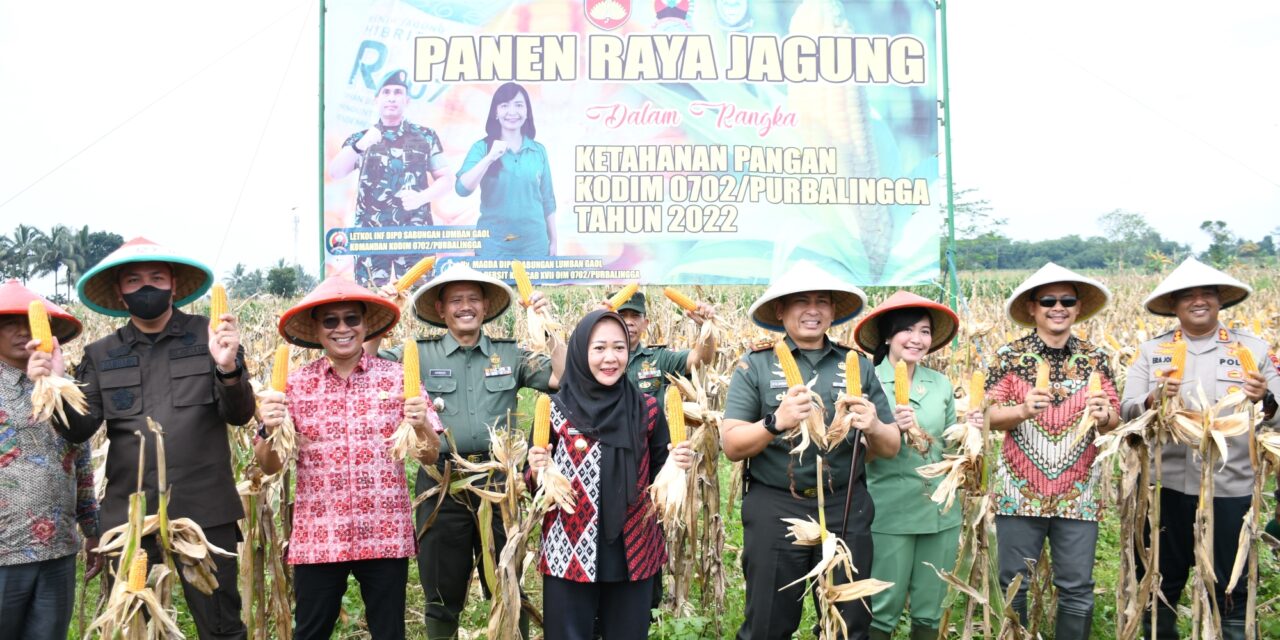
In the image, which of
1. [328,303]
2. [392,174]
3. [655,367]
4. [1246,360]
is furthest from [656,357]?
[392,174]

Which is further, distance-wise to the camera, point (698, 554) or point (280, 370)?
point (698, 554)

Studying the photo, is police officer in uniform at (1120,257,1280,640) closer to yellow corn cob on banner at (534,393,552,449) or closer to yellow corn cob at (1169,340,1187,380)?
yellow corn cob at (1169,340,1187,380)

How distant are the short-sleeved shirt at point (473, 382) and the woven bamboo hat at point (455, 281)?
0.29 meters

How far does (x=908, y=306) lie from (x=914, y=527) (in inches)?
42.4

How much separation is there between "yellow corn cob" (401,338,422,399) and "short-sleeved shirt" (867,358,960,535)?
2.22m

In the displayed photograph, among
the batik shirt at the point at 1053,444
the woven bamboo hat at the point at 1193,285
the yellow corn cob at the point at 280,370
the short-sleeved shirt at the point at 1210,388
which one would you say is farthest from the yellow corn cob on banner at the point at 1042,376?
the yellow corn cob at the point at 280,370

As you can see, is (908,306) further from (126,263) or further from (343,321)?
(126,263)

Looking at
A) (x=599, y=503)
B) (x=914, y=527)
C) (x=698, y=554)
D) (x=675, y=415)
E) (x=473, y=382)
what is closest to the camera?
(x=675, y=415)

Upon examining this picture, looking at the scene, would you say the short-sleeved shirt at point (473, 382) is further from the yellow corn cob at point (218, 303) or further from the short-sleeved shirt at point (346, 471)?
the yellow corn cob at point (218, 303)

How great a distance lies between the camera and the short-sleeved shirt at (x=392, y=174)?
813 cm

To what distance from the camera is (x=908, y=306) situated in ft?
14.2

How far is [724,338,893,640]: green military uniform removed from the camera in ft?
11.9

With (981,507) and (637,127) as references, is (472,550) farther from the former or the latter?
(637,127)

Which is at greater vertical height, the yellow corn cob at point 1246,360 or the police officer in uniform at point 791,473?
the yellow corn cob at point 1246,360
